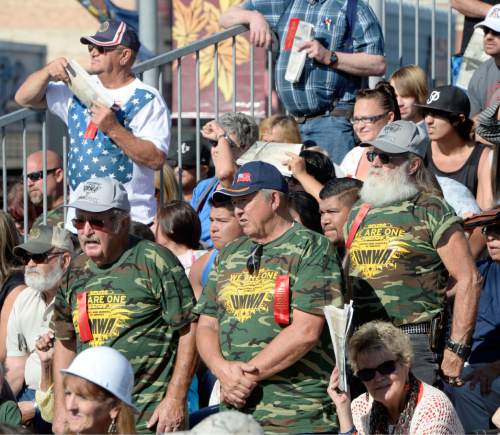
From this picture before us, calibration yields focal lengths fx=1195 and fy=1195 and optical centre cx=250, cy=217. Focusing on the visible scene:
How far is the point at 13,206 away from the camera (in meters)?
8.50

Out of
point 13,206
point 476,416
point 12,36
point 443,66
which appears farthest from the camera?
point 12,36

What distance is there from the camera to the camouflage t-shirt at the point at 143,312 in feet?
19.2

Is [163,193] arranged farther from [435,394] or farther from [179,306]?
[435,394]

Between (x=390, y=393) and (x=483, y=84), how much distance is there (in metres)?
3.74

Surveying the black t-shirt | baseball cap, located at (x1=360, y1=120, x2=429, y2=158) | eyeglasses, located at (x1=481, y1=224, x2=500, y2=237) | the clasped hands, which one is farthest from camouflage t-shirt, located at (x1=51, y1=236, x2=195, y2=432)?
the black t-shirt

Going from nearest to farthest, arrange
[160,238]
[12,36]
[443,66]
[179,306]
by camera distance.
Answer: [179,306], [160,238], [443,66], [12,36]

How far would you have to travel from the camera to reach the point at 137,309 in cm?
585

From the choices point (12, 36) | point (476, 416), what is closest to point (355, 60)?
point (476, 416)

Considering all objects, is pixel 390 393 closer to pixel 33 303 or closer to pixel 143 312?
pixel 143 312

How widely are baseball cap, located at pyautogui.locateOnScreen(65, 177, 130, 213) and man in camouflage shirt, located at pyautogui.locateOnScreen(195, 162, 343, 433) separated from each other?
0.59m

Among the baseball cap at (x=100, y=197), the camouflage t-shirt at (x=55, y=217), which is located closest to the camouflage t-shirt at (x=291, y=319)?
the baseball cap at (x=100, y=197)

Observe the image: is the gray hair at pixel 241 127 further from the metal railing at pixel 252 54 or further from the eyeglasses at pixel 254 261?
the eyeglasses at pixel 254 261

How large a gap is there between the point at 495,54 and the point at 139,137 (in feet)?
8.45

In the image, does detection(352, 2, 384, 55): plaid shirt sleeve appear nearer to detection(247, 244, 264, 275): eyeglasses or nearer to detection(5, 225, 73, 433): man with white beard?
detection(5, 225, 73, 433): man with white beard
